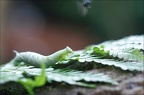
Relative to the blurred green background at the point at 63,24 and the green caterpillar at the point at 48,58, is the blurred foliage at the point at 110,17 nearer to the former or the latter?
the blurred green background at the point at 63,24

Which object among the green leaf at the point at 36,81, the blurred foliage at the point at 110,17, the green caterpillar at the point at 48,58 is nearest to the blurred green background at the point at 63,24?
the blurred foliage at the point at 110,17

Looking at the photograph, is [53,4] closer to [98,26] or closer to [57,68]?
[98,26]

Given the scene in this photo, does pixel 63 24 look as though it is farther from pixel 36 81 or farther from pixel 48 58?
pixel 36 81

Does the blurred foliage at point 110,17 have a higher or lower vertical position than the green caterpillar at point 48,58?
higher

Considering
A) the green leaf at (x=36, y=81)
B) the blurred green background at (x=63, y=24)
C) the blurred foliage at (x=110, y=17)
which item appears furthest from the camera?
the blurred foliage at (x=110, y=17)

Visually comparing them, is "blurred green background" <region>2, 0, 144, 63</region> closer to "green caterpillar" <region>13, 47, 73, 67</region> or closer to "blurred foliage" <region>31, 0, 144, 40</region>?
"blurred foliage" <region>31, 0, 144, 40</region>

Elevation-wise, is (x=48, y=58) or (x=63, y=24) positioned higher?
(x=63, y=24)


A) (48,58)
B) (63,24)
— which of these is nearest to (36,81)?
(48,58)

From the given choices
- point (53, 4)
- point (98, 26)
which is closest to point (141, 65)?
point (98, 26)
